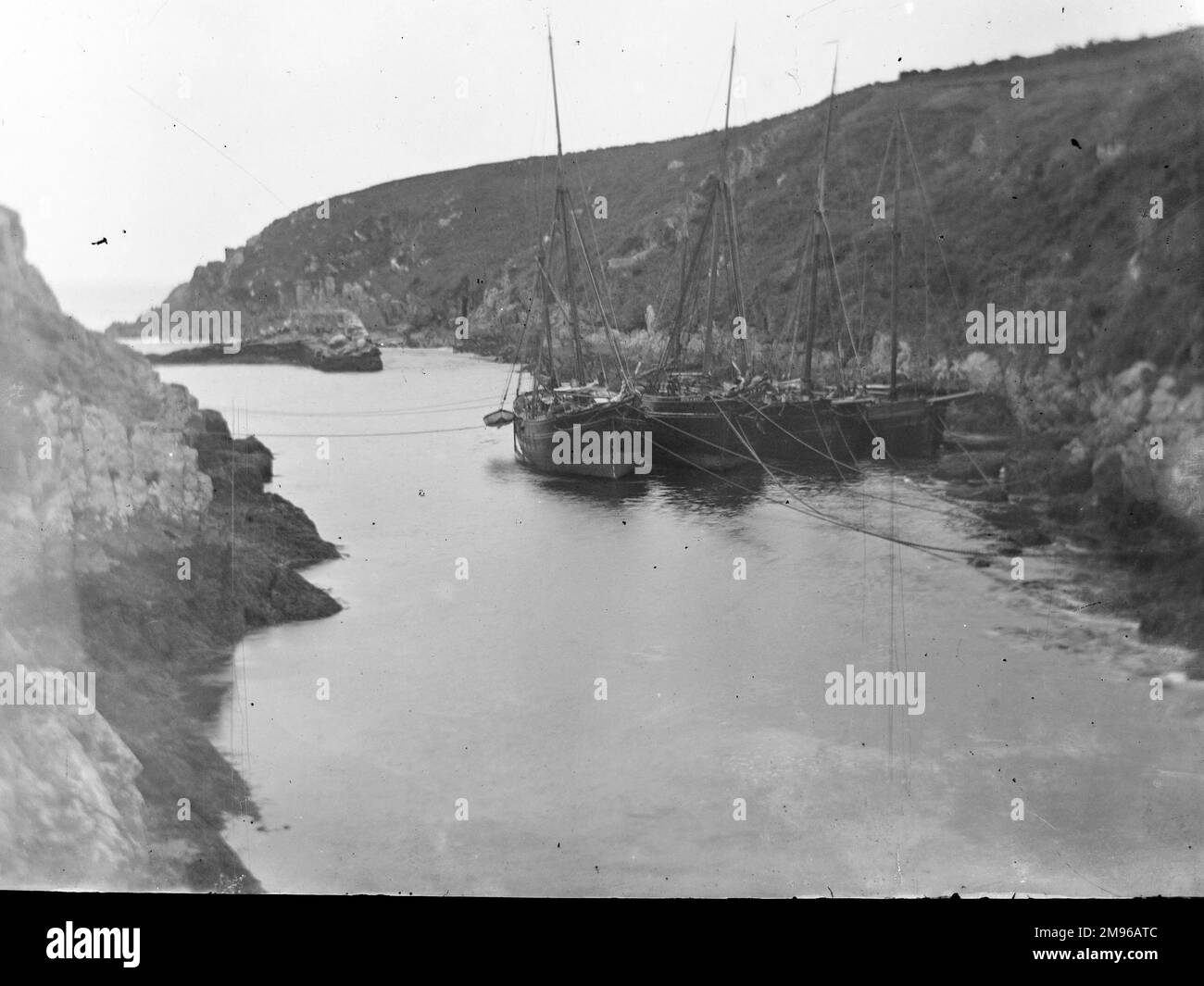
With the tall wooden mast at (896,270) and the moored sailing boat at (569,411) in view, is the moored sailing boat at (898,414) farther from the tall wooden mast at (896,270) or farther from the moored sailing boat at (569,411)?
the moored sailing boat at (569,411)

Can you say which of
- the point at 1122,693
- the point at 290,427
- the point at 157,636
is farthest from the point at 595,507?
the point at 1122,693

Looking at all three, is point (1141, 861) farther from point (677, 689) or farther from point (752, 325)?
point (752, 325)

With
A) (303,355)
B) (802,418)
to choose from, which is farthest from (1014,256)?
(303,355)

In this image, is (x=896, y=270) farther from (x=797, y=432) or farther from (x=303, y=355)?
(x=303, y=355)

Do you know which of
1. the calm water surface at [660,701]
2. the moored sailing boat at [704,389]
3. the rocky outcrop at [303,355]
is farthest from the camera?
the rocky outcrop at [303,355]

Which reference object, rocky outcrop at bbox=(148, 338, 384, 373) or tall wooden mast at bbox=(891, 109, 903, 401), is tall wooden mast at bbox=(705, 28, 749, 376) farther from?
rocky outcrop at bbox=(148, 338, 384, 373)

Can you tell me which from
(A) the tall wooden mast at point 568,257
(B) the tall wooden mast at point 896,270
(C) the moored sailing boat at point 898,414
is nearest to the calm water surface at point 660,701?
(C) the moored sailing boat at point 898,414

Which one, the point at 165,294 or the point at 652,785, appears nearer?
the point at 652,785
